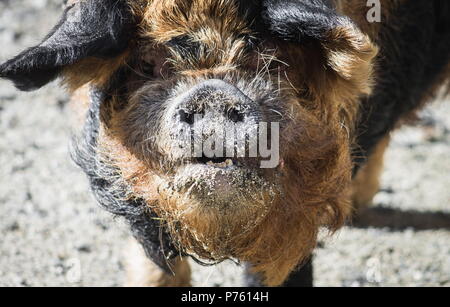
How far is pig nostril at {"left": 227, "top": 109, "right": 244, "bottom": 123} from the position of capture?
131 inches

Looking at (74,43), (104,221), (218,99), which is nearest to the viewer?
(218,99)

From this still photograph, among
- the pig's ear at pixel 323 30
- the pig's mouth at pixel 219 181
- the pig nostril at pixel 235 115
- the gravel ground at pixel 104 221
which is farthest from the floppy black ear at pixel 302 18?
the gravel ground at pixel 104 221

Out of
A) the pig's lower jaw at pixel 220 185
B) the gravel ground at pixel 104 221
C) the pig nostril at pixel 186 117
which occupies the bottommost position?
the gravel ground at pixel 104 221

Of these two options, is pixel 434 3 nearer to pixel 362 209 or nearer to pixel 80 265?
pixel 362 209

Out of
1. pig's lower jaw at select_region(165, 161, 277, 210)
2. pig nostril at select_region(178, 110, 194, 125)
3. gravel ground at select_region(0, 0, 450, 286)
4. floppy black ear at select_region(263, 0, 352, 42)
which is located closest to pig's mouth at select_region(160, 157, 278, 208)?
pig's lower jaw at select_region(165, 161, 277, 210)

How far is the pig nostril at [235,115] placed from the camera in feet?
10.9

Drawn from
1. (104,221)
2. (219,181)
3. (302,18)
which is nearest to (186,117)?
(219,181)

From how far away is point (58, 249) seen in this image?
616 centimetres

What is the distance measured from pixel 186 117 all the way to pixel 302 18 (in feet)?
2.43

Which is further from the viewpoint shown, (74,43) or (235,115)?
(74,43)

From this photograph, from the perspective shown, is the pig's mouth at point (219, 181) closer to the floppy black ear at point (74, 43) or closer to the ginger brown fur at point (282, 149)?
the ginger brown fur at point (282, 149)

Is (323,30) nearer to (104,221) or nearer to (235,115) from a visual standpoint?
(235,115)

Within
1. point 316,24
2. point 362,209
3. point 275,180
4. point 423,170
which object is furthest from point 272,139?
point 423,170

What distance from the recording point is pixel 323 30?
3.56m
